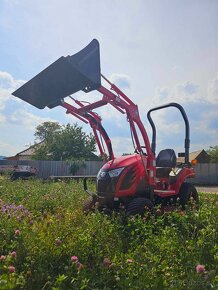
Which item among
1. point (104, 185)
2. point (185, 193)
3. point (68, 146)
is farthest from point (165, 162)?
point (68, 146)

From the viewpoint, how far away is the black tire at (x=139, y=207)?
5.31 metres

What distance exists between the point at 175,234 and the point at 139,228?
0.53 metres

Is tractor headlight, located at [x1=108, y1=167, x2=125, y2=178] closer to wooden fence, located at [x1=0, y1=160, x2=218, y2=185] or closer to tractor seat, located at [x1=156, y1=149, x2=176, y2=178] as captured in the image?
tractor seat, located at [x1=156, y1=149, x2=176, y2=178]

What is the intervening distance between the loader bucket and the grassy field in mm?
2288

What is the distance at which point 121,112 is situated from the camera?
6.08 metres

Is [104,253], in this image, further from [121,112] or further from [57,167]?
[57,167]

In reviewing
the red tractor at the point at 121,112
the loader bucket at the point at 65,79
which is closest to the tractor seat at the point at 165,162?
the red tractor at the point at 121,112

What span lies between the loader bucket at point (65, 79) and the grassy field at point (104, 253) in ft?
7.51

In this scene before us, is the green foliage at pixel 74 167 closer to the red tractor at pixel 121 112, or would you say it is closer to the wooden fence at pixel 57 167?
the wooden fence at pixel 57 167

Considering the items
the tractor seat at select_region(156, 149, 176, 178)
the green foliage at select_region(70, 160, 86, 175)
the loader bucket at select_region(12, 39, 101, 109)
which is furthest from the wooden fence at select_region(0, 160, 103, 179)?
the loader bucket at select_region(12, 39, 101, 109)

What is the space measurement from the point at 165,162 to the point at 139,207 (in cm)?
184

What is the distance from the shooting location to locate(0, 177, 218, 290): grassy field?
9.07 feet

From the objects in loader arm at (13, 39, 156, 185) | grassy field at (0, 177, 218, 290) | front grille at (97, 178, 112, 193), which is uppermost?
loader arm at (13, 39, 156, 185)

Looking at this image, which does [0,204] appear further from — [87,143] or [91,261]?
[87,143]
